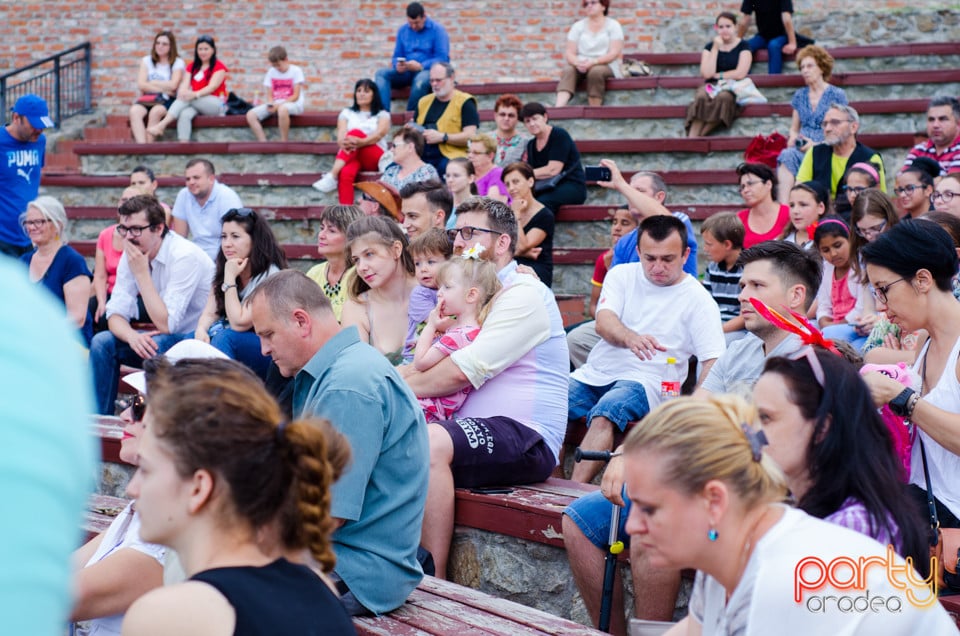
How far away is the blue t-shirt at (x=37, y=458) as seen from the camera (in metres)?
0.88

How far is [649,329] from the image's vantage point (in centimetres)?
521

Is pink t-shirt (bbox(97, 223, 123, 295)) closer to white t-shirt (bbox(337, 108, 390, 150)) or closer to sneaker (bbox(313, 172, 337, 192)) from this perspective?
sneaker (bbox(313, 172, 337, 192))

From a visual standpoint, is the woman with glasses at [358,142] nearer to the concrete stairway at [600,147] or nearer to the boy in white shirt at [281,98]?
the concrete stairway at [600,147]

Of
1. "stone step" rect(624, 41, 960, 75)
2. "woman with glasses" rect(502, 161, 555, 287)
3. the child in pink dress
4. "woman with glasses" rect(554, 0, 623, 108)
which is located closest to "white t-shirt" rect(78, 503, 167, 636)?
the child in pink dress

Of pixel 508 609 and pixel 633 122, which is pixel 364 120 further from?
pixel 508 609

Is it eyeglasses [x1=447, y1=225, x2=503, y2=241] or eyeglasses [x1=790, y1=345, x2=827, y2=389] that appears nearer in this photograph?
eyeglasses [x1=790, y1=345, x2=827, y2=389]

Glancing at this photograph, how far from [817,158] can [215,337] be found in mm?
4158

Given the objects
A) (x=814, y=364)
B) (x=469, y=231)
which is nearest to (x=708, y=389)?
(x=469, y=231)

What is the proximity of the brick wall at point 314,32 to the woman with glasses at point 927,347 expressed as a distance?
998 cm

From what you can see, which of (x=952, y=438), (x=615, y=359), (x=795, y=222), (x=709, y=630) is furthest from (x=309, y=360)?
(x=795, y=222)

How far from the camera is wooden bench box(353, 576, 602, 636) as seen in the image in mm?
3061

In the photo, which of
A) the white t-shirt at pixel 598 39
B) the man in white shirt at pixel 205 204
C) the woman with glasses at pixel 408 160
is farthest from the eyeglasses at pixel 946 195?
the white t-shirt at pixel 598 39

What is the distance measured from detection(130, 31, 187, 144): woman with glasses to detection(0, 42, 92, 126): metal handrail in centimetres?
202

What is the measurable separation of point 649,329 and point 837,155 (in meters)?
2.93
